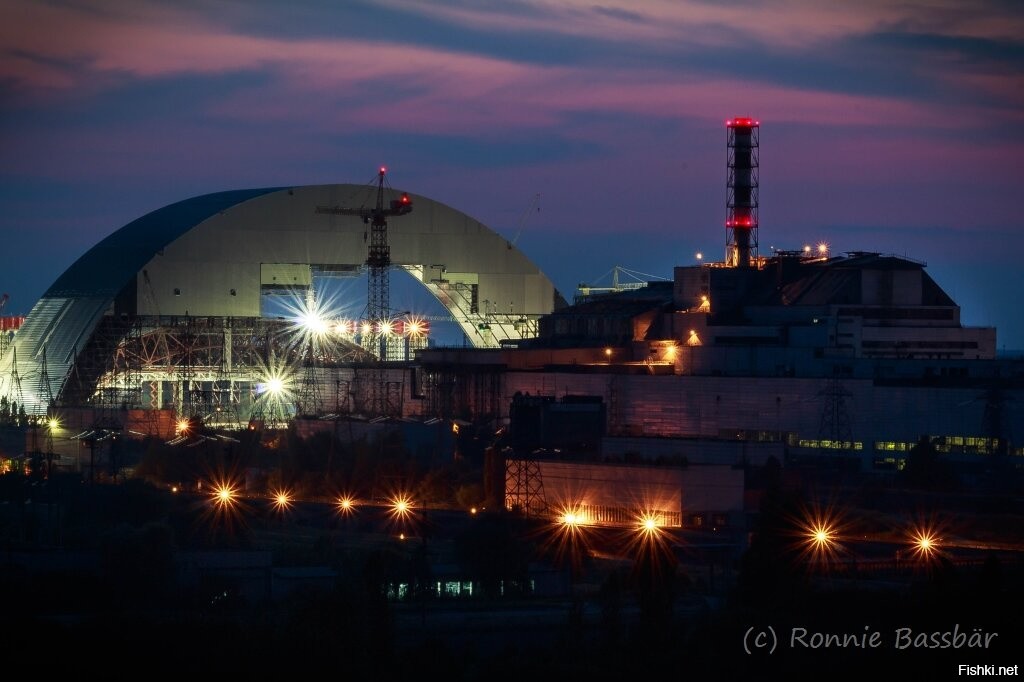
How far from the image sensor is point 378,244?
80500 millimetres

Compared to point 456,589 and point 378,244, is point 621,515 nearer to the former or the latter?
point 456,589


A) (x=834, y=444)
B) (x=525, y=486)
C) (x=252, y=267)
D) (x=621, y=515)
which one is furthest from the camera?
(x=252, y=267)

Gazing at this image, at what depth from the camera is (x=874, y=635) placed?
38281 mm

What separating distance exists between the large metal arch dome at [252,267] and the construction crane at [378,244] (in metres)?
0.58

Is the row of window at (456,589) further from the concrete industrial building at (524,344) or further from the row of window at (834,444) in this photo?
the row of window at (834,444)

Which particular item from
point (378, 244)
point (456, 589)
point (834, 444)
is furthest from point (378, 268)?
point (456, 589)

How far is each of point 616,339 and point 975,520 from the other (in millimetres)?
24325

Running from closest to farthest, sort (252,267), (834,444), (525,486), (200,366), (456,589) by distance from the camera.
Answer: (456,589) → (525,486) → (834,444) → (200,366) → (252,267)

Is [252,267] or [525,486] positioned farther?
[252,267]

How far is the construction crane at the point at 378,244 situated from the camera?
260ft

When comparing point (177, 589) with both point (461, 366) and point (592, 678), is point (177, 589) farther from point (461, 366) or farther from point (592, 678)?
point (461, 366)

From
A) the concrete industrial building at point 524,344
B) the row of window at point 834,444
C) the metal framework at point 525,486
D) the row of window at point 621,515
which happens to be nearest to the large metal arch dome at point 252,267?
the concrete industrial building at point 524,344

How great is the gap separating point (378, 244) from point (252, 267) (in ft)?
14.4

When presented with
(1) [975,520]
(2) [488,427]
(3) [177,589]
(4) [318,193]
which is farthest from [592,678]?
(4) [318,193]
